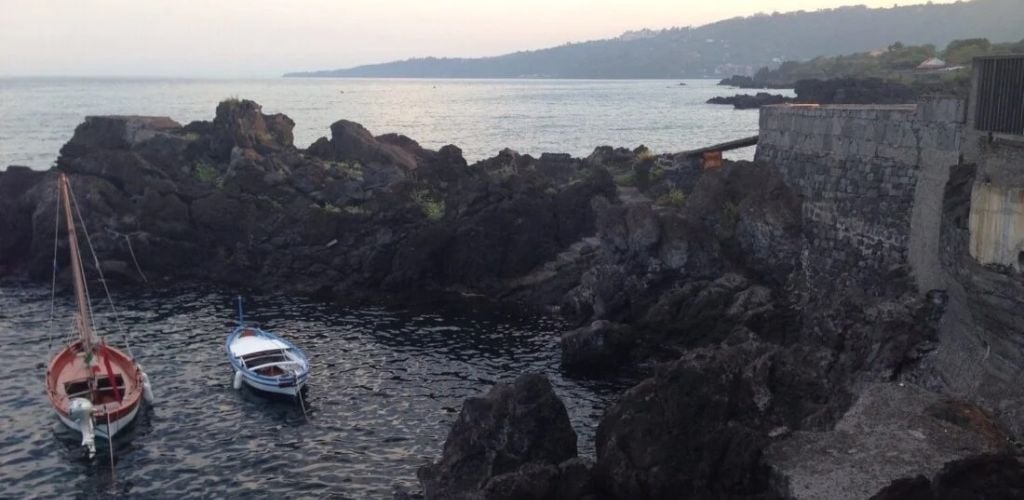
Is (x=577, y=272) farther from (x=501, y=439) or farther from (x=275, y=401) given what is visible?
(x=501, y=439)

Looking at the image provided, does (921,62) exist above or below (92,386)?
above

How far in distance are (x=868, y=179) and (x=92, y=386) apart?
2638 centimetres

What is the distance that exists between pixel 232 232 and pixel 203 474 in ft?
90.7

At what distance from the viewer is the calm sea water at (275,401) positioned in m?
25.8

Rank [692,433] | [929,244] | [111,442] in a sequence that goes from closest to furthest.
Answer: [692,433] → [929,244] → [111,442]

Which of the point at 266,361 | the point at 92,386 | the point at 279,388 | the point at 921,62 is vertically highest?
the point at 921,62

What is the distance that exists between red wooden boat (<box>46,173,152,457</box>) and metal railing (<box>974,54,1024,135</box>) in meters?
26.2

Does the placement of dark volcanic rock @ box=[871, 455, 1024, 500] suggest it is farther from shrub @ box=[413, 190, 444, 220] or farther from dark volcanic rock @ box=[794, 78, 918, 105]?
dark volcanic rock @ box=[794, 78, 918, 105]

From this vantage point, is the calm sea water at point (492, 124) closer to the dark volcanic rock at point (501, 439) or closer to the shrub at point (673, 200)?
the shrub at point (673, 200)

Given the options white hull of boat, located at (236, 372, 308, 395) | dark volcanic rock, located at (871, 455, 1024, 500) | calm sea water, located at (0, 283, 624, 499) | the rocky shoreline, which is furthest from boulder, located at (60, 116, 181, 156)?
dark volcanic rock, located at (871, 455, 1024, 500)

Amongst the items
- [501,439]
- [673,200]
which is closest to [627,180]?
[673,200]

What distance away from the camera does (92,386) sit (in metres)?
30.5

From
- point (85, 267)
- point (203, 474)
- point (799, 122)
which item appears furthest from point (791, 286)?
point (85, 267)

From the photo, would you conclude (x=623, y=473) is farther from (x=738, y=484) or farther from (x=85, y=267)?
(x=85, y=267)
